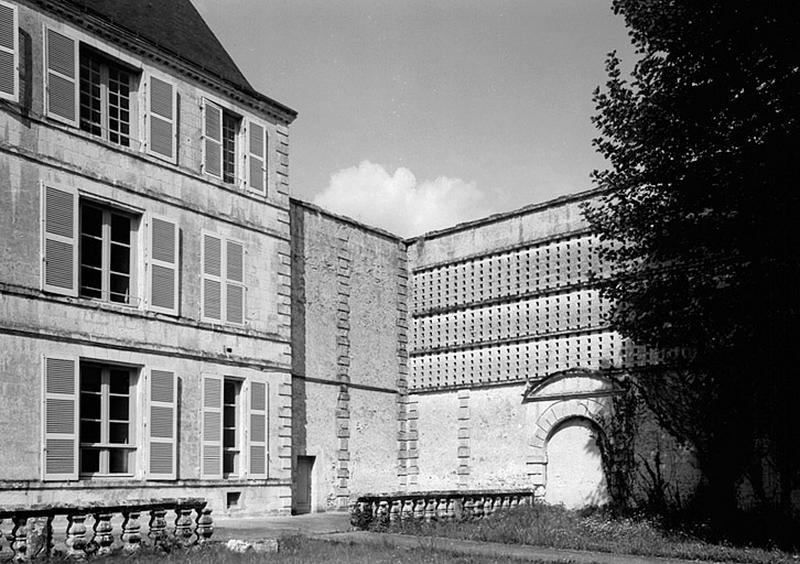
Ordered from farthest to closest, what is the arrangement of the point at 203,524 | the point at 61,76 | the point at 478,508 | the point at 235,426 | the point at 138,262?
the point at 235,426 < the point at 478,508 < the point at 138,262 < the point at 61,76 < the point at 203,524

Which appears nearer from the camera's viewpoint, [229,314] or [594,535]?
[594,535]

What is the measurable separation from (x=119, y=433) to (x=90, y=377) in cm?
110

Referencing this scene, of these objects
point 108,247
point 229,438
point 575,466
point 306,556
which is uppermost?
point 108,247

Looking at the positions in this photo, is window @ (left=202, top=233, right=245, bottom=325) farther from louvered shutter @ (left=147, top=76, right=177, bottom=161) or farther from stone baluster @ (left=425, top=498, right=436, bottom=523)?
stone baluster @ (left=425, top=498, right=436, bottom=523)

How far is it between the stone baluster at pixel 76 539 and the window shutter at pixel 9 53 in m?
6.97

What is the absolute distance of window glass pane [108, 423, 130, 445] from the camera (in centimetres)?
1533

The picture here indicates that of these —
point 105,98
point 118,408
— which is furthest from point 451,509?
point 105,98

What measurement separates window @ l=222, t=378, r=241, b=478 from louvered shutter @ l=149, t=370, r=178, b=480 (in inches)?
60.3

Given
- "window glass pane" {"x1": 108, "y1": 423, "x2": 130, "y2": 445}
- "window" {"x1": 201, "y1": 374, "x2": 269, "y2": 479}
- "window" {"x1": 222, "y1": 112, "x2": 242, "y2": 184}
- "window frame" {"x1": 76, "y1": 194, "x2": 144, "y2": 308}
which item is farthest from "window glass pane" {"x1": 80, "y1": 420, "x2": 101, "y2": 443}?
"window" {"x1": 222, "y1": 112, "x2": 242, "y2": 184}

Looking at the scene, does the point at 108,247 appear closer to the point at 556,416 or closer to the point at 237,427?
the point at 237,427

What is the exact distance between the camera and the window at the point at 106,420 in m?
14.9

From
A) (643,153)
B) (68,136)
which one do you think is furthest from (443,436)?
(68,136)

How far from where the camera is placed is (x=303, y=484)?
20.2m

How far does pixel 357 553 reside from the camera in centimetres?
1170
